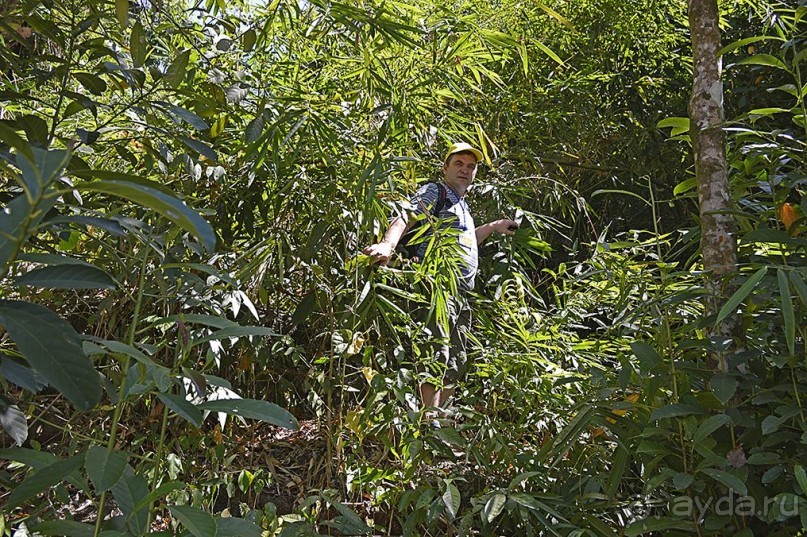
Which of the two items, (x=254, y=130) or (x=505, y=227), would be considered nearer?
(x=254, y=130)

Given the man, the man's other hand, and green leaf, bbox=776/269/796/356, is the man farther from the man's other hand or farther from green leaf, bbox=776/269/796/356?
green leaf, bbox=776/269/796/356

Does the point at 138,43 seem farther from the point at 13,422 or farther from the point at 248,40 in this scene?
the point at 13,422

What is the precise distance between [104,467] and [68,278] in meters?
0.26

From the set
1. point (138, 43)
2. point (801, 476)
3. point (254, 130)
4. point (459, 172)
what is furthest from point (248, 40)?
point (801, 476)

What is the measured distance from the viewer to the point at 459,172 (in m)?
3.21

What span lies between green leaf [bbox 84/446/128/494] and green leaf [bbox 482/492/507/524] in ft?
3.86

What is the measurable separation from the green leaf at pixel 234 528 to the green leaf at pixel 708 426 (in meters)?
0.93

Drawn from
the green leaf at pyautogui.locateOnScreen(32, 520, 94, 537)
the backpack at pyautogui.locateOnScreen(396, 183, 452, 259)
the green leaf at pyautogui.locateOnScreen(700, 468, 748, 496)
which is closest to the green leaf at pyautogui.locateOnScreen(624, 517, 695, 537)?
the green leaf at pyautogui.locateOnScreen(700, 468, 748, 496)

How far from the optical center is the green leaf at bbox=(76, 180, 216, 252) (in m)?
0.75

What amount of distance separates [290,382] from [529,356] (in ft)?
2.97

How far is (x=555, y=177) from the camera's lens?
14.8ft

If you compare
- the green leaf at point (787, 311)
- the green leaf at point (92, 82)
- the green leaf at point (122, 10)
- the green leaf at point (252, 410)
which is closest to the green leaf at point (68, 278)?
the green leaf at point (252, 410)

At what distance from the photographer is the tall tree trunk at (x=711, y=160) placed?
1903mm

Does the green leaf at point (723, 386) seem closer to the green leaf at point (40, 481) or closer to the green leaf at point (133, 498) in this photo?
the green leaf at point (133, 498)
